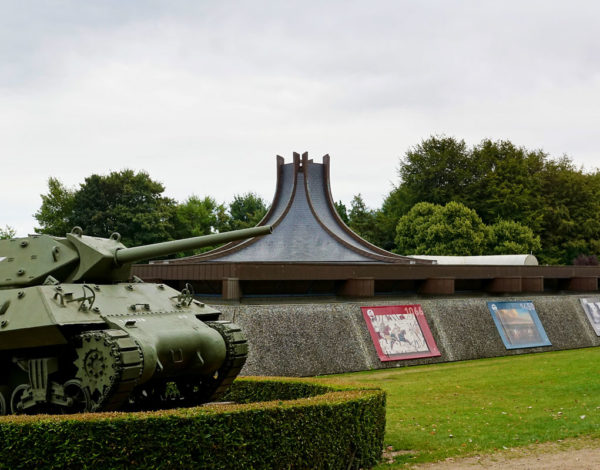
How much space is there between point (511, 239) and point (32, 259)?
141 feet

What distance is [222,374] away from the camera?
12.4 metres

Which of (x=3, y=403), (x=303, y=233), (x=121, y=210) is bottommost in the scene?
(x=3, y=403)

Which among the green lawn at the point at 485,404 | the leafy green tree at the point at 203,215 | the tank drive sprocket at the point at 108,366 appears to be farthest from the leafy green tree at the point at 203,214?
the tank drive sprocket at the point at 108,366

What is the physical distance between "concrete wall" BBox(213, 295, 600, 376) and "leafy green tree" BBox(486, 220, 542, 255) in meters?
22.2

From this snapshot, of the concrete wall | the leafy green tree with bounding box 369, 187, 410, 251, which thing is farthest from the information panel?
the leafy green tree with bounding box 369, 187, 410, 251

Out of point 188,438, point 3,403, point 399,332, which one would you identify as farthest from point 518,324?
point 188,438

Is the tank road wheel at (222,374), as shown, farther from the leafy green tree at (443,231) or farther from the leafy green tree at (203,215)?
the leafy green tree at (203,215)

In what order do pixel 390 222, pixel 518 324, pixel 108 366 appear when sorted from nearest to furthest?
1. pixel 108 366
2. pixel 518 324
3. pixel 390 222

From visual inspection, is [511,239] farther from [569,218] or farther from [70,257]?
[70,257]

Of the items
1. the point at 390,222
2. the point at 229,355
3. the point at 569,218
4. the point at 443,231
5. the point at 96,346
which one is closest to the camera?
the point at 96,346

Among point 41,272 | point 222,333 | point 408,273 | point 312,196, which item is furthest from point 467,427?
point 312,196

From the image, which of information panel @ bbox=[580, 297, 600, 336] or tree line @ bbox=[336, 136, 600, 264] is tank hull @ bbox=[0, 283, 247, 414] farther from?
tree line @ bbox=[336, 136, 600, 264]

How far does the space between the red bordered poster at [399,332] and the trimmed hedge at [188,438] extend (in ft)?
43.2

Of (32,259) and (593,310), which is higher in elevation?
(32,259)
